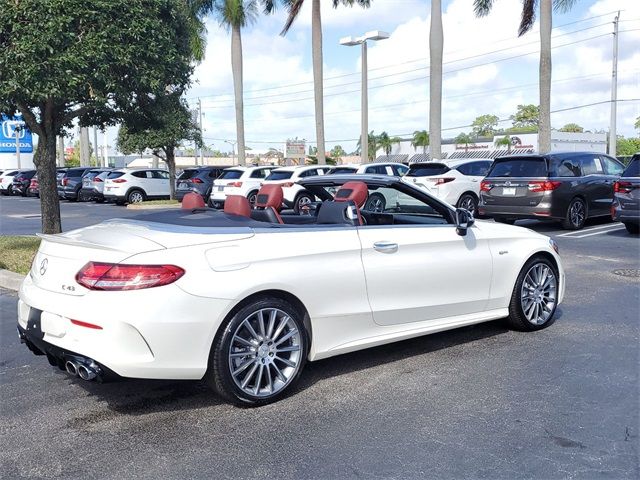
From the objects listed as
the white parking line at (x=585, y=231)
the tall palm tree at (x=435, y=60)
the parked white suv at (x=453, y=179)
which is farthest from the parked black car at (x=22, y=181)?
the white parking line at (x=585, y=231)

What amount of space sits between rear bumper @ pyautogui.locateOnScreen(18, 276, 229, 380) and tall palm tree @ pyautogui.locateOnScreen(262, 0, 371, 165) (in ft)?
84.2

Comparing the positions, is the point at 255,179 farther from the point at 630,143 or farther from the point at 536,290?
the point at 630,143

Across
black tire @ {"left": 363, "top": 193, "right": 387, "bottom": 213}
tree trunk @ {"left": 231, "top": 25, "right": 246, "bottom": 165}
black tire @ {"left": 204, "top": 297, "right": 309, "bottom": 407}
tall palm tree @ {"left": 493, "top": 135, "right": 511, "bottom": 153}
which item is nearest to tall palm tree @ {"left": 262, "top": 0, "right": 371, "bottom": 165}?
tree trunk @ {"left": 231, "top": 25, "right": 246, "bottom": 165}

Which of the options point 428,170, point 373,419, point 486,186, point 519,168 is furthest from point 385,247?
point 428,170

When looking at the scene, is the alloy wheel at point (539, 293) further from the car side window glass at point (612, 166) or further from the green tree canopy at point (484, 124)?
the green tree canopy at point (484, 124)

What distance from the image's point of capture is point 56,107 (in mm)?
11109

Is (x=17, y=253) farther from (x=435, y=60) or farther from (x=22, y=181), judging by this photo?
(x=22, y=181)

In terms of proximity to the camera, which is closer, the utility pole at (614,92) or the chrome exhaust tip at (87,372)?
the chrome exhaust tip at (87,372)

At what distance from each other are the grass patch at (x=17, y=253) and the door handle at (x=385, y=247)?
614 cm

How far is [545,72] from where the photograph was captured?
23.4 m

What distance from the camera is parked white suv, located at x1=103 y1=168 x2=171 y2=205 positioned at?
27750 mm

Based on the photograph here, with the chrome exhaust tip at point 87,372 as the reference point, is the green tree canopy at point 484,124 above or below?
above

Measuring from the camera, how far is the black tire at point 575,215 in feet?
45.6

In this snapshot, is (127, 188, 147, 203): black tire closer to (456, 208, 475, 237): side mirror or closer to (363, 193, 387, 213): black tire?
(363, 193, 387, 213): black tire
